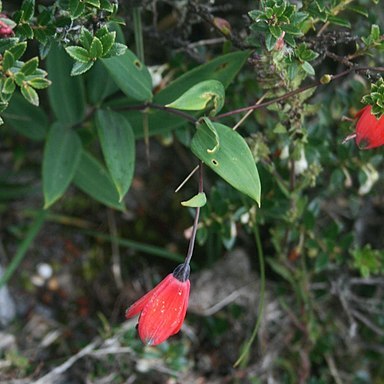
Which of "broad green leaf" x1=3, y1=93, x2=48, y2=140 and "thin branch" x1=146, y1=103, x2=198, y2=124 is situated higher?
"thin branch" x1=146, y1=103, x2=198, y2=124

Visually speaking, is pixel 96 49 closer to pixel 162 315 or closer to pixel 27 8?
pixel 27 8

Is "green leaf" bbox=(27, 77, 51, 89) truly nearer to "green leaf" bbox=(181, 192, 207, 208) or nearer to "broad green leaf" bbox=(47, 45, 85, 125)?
"green leaf" bbox=(181, 192, 207, 208)

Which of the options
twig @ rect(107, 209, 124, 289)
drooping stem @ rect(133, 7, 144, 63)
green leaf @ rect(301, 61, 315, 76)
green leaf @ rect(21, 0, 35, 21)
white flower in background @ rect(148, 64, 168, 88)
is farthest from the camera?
twig @ rect(107, 209, 124, 289)

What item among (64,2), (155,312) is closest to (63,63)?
(64,2)

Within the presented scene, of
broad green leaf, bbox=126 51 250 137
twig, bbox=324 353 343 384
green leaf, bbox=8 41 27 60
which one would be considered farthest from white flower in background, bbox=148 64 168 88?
twig, bbox=324 353 343 384

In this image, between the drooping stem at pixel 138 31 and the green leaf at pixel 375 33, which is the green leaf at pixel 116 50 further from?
the green leaf at pixel 375 33

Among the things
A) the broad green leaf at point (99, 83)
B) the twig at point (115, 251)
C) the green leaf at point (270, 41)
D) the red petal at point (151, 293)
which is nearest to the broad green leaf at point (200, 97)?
the green leaf at point (270, 41)

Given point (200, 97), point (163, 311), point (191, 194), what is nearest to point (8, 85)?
point (200, 97)
